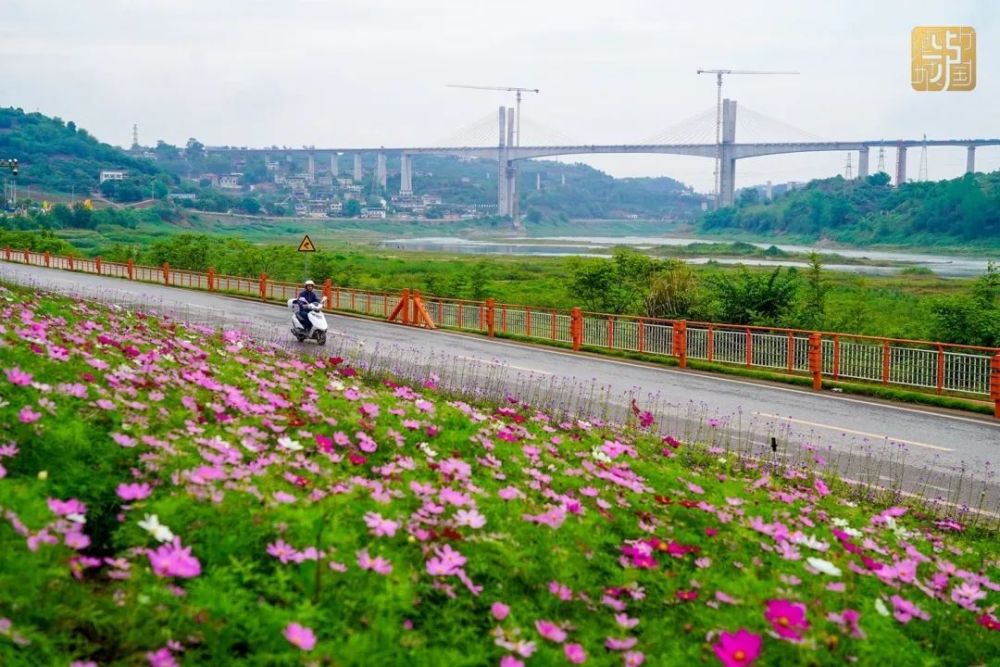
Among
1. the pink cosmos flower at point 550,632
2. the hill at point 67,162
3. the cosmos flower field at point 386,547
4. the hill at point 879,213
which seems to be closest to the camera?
the cosmos flower field at point 386,547

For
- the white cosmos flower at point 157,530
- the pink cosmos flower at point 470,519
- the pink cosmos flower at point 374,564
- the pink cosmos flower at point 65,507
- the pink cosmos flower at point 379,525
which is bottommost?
the pink cosmos flower at point 374,564

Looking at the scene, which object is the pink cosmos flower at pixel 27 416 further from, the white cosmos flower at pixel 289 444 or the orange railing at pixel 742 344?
Result: the orange railing at pixel 742 344

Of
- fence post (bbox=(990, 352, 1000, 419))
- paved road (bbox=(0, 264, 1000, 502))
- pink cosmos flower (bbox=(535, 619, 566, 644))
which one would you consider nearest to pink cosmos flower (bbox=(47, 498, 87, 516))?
pink cosmos flower (bbox=(535, 619, 566, 644))

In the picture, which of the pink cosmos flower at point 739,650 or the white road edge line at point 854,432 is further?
the white road edge line at point 854,432

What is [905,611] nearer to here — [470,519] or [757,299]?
[470,519]

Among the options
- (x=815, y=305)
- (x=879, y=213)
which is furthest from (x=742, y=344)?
(x=879, y=213)

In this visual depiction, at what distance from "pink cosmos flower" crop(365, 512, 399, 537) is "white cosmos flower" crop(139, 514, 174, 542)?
0.95 meters

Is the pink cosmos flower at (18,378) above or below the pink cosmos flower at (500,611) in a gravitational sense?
above

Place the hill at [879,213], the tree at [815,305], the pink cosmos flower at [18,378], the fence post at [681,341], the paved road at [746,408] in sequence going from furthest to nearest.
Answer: the hill at [879,213]
the tree at [815,305]
the fence post at [681,341]
the paved road at [746,408]
the pink cosmos flower at [18,378]

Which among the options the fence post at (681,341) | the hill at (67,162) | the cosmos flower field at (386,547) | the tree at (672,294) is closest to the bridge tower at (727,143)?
the hill at (67,162)

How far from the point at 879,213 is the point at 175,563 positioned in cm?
13925

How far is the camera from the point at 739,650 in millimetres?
Result: 4082

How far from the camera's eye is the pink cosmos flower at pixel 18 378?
5586mm

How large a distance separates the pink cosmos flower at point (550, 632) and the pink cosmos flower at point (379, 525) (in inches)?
34.4
